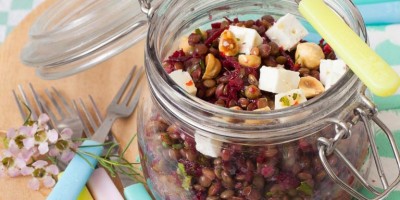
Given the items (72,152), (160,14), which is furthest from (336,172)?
(72,152)

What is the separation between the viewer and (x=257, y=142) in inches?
37.4

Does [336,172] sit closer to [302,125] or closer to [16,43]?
[302,125]

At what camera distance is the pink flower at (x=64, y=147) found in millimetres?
1238

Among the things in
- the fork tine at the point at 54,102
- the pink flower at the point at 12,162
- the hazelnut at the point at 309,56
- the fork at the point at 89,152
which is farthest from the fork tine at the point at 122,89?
the hazelnut at the point at 309,56

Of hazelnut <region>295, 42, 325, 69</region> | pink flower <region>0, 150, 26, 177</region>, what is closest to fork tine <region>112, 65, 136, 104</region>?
pink flower <region>0, 150, 26, 177</region>

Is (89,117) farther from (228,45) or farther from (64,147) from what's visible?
(228,45)

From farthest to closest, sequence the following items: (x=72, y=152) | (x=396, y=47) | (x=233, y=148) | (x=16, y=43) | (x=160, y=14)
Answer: (x=16, y=43)
(x=396, y=47)
(x=72, y=152)
(x=160, y=14)
(x=233, y=148)

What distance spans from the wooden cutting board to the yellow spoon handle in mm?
502

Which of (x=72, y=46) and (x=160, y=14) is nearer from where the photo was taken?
(x=160, y=14)

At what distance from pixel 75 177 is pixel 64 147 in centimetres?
8

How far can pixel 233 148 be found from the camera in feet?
3.18

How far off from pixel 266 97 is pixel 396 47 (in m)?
0.49

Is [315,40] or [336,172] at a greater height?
[315,40]

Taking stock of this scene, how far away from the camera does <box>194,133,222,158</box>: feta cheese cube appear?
0.97 meters
